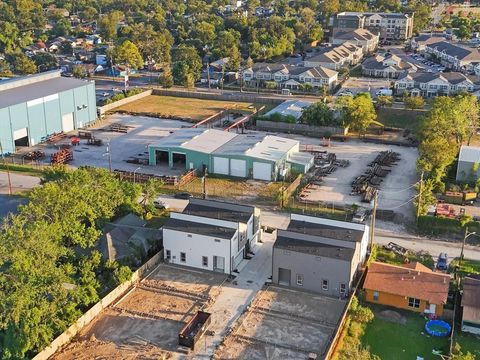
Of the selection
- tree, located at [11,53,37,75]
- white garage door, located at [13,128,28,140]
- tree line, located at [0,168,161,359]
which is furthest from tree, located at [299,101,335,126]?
tree, located at [11,53,37,75]

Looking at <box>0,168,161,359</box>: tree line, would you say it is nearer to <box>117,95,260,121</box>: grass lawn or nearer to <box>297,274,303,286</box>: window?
<box>297,274,303,286</box>: window

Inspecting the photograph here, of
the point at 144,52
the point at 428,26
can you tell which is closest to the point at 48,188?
the point at 144,52

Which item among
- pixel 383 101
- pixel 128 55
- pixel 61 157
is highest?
pixel 128 55

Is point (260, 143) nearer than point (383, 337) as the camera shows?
No

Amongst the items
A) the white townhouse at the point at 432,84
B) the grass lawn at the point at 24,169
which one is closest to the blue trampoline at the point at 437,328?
the grass lawn at the point at 24,169

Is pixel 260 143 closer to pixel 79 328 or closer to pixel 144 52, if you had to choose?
pixel 79 328

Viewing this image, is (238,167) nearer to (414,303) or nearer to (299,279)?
(299,279)

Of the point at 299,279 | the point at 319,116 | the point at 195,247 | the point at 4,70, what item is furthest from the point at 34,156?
the point at 4,70
